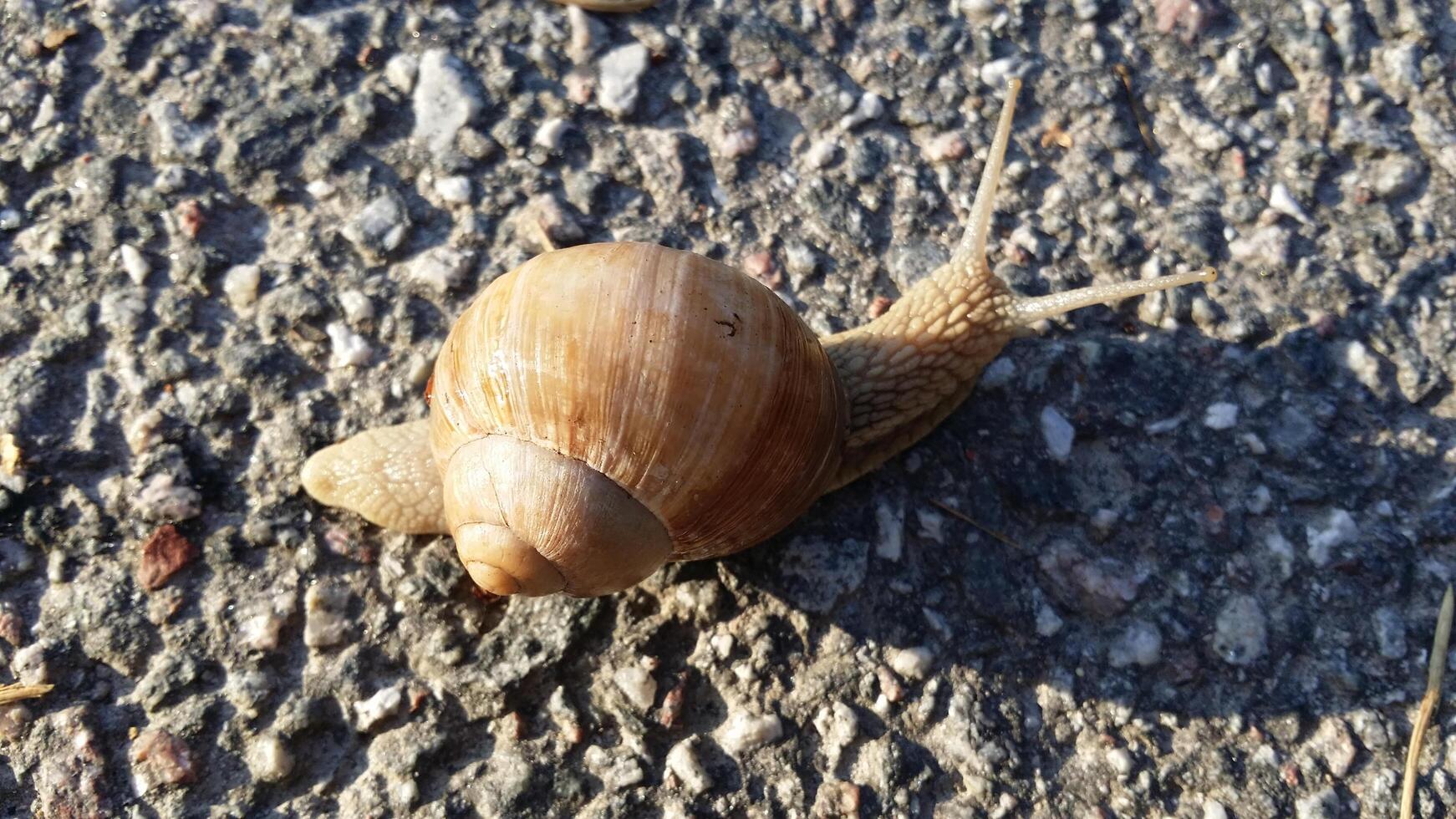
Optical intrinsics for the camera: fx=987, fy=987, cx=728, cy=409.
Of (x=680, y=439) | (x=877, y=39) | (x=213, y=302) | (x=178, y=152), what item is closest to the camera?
(x=680, y=439)

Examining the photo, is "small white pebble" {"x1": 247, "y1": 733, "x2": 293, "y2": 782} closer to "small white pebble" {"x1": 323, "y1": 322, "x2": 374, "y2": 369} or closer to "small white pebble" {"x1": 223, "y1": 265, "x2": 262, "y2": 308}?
"small white pebble" {"x1": 323, "y1": 322, "x2": 374, "y2": 369}

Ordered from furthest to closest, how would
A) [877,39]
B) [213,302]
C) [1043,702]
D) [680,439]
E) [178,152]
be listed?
[877,39], [178,152], [213,302], [1043,702], [680,439]

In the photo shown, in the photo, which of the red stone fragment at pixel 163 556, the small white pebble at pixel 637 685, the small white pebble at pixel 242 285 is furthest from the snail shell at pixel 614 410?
the small white pebble at pixel 242 285

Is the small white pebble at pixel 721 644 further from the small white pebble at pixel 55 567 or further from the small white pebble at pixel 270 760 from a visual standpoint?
the small white pebble at pixel 55 567

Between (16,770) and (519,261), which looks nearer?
(16,770)

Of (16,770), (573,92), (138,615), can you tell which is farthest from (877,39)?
(16,770)

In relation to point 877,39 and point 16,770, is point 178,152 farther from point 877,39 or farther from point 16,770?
point 877,39

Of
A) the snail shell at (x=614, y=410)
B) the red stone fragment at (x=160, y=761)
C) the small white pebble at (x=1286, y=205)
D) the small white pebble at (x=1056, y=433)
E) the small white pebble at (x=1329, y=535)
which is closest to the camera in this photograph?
the snail shell at (x=614, y=410)
